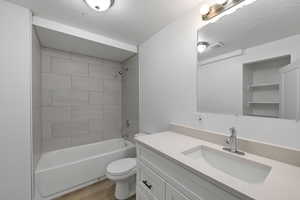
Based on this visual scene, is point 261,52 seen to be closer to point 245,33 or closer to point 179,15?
point 245,33

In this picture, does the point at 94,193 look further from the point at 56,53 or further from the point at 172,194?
the point at 56,53

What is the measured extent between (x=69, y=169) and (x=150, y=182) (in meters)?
1.31

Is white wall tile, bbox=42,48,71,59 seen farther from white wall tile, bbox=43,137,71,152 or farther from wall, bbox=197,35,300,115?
wall, bbox=197,35,300,115

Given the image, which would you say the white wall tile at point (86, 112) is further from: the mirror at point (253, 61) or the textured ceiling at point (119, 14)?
the mirror at point (253, 61)

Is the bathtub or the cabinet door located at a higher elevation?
the cabinet door

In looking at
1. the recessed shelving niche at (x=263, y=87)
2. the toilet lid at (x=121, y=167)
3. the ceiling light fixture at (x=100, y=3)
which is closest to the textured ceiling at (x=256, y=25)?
the recessed shelving niche at (x=263, y=87)

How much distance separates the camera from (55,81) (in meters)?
2.15

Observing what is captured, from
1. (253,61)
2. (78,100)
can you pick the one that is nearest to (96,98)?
(78,100)

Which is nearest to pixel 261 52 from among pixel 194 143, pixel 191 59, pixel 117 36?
pixel 191 59

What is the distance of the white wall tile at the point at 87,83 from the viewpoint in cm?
233

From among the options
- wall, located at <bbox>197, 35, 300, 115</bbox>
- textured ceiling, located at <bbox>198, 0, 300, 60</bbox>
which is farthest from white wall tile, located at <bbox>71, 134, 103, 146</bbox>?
textured ceiling, located at <bbox>198, 0, 300, 60</bbox>

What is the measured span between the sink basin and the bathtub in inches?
55.9

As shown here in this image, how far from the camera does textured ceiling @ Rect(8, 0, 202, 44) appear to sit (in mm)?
1264

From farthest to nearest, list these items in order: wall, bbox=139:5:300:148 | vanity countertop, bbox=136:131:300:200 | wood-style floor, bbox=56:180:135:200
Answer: wood-style floor, bbox=56:180:135:200
wall, bbox=139:5:300:148
vanity countertop, bbox=136:131:300:200
